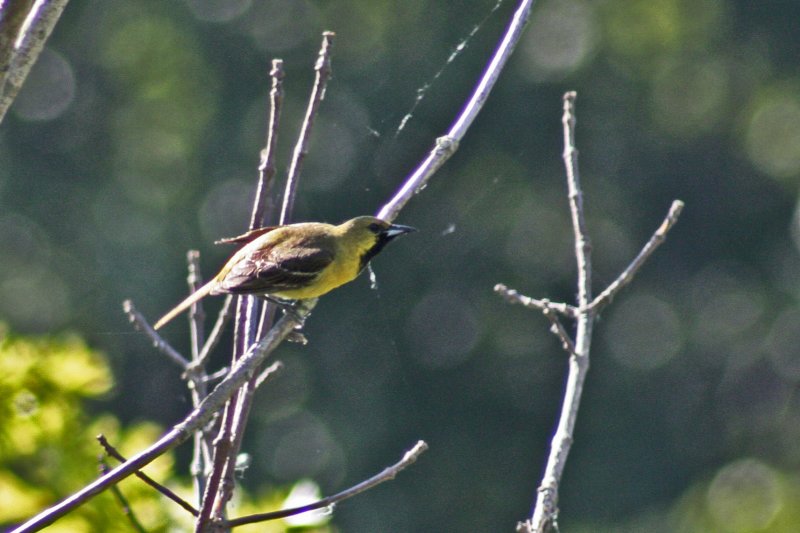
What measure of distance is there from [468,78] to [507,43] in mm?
13048

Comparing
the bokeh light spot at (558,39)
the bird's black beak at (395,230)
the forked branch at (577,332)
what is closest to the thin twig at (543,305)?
the forked branch at (577,332)

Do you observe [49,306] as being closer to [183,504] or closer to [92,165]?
[92,165]

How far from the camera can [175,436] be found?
6.81ft

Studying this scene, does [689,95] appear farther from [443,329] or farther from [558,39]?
[443,329]

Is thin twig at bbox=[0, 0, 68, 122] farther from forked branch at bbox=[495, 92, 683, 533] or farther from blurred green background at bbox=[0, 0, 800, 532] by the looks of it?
blurred green background at bbox=[0, 0, 800, 532]

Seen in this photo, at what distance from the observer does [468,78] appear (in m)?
15.9

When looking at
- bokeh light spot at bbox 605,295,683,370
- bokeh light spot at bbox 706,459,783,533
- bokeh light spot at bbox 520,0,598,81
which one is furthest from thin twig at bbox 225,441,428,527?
bokeh light spot at bbox 520,0,598,81

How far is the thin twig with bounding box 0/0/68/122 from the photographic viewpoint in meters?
2.41

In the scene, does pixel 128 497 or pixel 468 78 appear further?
pixel 468 78

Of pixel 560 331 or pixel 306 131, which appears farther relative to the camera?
pixel 560 331

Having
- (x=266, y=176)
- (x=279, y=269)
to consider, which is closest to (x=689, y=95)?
(x=279, y=269)

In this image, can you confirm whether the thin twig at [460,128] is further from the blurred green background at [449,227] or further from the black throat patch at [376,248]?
the blurred green background at [449,227]

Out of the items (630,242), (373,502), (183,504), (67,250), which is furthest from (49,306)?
(183,504)

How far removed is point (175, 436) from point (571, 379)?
1060 mm
